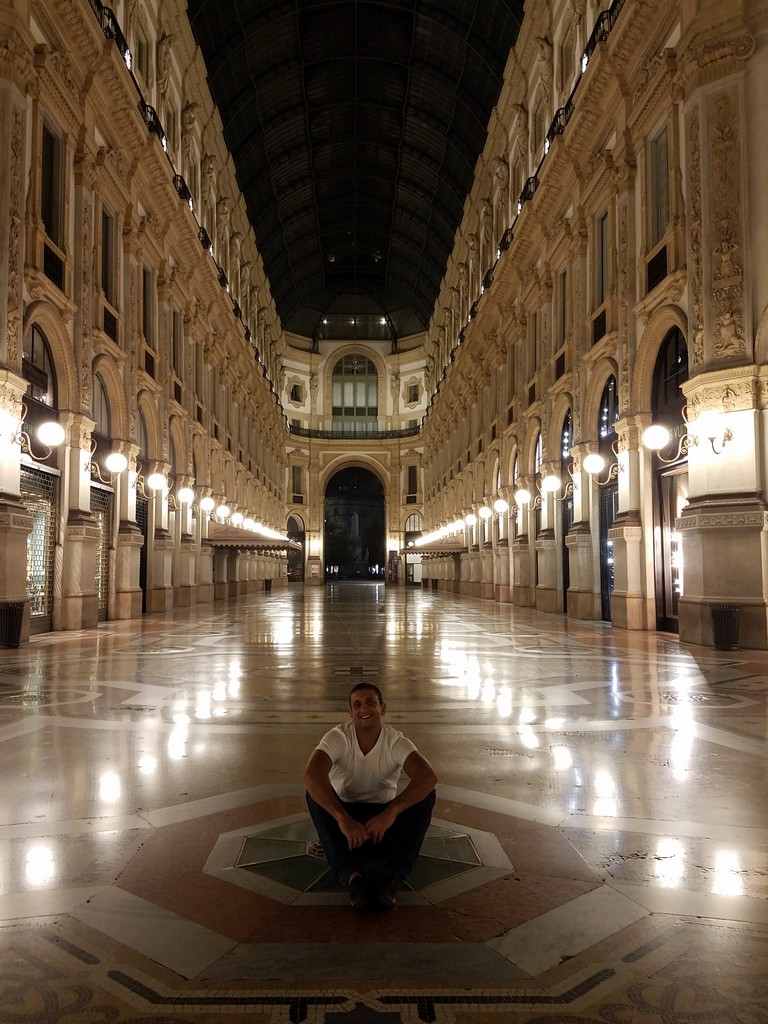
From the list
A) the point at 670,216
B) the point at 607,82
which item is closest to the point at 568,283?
the point at 607,82

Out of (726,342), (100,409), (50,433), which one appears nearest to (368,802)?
(726,342)

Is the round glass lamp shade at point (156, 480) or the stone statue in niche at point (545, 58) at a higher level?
the stone statue in niche at point (545, 58)

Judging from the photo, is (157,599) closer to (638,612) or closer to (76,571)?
(76,571)

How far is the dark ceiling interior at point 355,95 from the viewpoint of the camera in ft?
95.1

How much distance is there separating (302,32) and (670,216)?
23765mm

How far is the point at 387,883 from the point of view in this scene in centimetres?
304

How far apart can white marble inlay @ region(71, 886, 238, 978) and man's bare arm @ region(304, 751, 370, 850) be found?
0.59m

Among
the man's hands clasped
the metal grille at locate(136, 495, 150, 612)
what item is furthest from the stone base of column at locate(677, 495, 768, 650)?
the metal grille at locate(136, 495, 150, 612)

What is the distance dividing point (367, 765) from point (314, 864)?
0.57 m

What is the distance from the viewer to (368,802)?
3410 millimetres

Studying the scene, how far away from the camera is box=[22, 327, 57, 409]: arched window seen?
47.7 ft

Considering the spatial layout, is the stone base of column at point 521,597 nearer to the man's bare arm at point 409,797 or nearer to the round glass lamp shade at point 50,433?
the round glass lamp shade at point 50,433

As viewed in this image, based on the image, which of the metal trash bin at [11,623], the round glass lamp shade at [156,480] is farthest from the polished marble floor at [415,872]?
the round glass lamp shade at [156,480]

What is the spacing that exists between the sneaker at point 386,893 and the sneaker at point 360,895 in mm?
33
